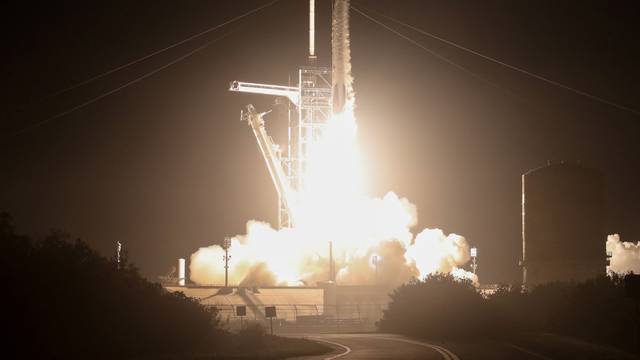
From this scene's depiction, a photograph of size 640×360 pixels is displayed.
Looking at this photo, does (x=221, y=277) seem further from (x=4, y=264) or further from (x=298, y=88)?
(x=4, y=264)

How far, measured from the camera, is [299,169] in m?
105

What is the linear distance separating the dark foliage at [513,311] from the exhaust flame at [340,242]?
35.2 metres

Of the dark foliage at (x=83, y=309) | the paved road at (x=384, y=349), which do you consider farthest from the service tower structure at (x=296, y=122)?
the dark foliage at (x=83, y=309)

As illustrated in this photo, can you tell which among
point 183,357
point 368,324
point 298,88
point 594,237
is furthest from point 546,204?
point 183,357

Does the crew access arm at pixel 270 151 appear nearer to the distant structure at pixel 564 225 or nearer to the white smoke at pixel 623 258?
the distant structure at pixel 564 225

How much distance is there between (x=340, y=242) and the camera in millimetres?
106250

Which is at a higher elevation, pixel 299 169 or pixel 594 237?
pixel 299 169

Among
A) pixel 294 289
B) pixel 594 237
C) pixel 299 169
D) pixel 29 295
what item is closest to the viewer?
pixel 29 295

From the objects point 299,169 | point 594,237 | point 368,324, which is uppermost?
point 299,169

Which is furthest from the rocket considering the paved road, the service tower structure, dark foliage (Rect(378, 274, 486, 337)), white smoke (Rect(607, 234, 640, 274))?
the paved road

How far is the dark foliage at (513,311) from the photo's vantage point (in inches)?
2152

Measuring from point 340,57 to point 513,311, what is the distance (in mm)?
37870

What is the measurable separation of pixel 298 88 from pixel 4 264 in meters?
71.2

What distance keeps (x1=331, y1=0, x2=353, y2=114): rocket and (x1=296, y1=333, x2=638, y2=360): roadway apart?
45.4m
